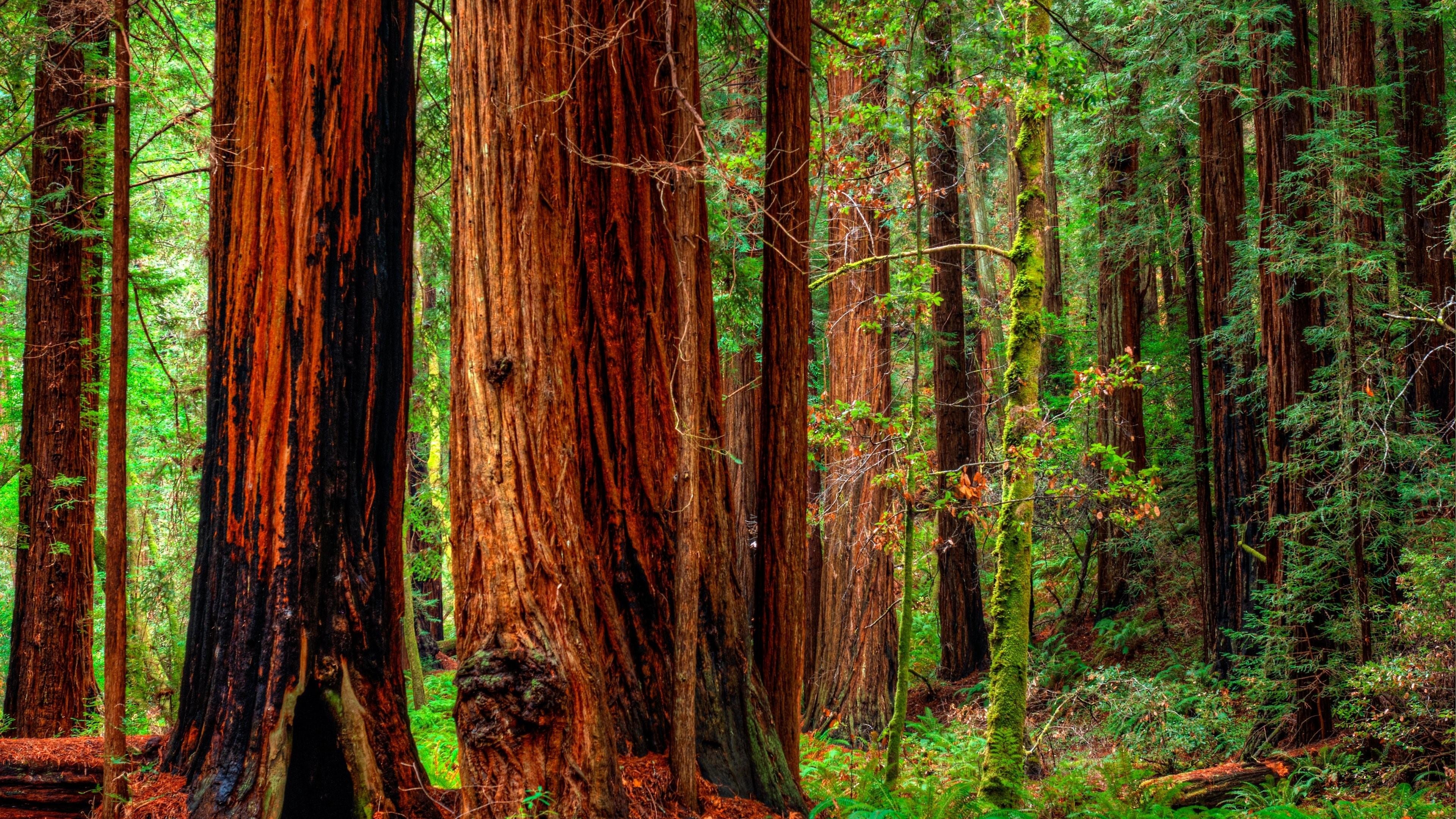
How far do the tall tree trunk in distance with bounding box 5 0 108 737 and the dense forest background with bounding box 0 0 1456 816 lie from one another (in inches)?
9.2

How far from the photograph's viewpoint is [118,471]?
4.07 m

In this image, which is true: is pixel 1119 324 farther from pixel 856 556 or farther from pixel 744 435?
pixel 744 435

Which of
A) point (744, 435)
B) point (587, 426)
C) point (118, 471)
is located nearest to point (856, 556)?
point (744, 435)

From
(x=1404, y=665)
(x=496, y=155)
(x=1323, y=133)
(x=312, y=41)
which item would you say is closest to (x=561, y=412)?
(x=496, y=155)

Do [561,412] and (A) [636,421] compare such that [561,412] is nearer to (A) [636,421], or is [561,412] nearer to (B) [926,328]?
(A) [636,421]

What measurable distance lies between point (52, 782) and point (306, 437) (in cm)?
209

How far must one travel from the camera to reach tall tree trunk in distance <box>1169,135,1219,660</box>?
12375 millimetres

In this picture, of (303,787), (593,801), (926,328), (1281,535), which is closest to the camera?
(593,801)

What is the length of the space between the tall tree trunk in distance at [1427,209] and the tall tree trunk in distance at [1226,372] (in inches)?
73.7

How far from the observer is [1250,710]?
9.65m

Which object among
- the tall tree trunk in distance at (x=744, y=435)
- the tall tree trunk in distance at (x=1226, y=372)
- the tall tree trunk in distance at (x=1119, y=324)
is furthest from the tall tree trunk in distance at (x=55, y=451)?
the tall tree trunk in distance at (x=1119, y=324)

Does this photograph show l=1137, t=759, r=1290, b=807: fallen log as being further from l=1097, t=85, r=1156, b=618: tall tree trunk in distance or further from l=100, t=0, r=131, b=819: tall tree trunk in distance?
l=100, t=0, r=131, b=819: tall tree trunk in distance

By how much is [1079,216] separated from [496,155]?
17.2 meters

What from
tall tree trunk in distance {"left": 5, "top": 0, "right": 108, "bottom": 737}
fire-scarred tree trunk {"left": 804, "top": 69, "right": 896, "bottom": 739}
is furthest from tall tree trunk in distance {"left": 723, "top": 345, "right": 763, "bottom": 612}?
tall tree trunk in distance {"left": 5, "top": 0, "right": 108, "bottom": 737}
